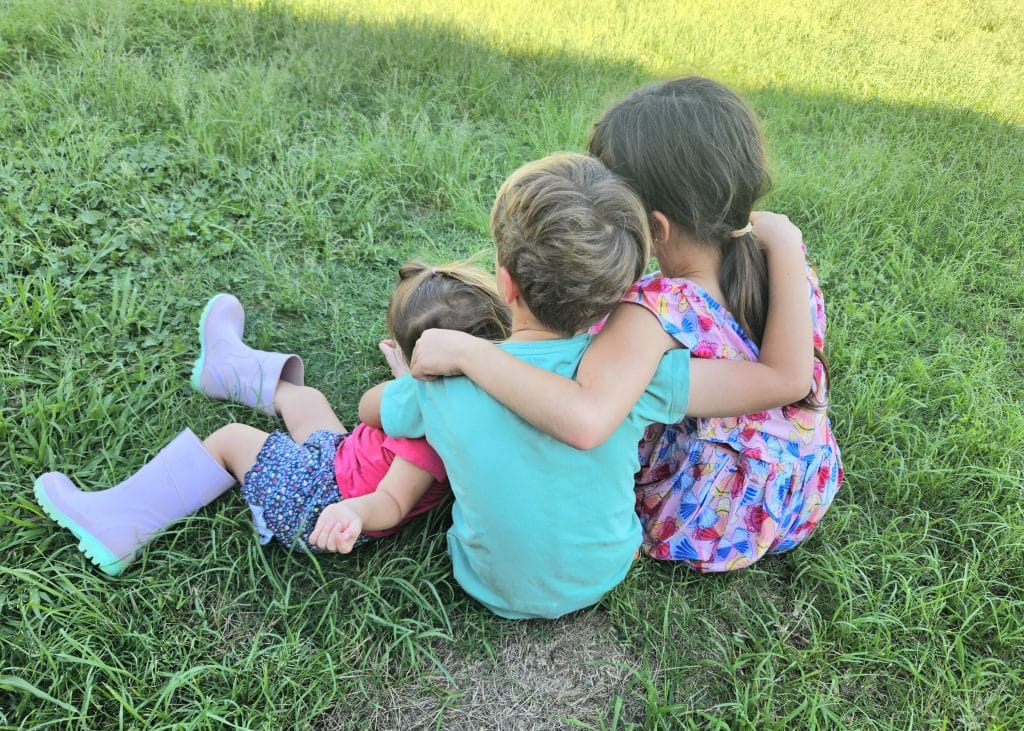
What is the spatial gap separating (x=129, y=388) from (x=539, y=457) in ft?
4.92

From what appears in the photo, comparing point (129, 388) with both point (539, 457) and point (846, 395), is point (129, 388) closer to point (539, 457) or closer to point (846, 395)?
point (539, 457)

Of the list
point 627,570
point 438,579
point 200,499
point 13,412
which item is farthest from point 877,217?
point 13,412

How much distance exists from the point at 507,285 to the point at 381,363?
1197 mm

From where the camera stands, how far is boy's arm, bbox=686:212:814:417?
185 cm

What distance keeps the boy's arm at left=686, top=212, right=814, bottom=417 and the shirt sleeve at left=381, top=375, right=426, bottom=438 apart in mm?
656

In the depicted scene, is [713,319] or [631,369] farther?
[713,319]

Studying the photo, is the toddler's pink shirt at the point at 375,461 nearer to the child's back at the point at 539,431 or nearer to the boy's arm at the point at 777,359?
the child's back at the point at 539,431

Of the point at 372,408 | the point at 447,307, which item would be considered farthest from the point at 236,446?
the point at 447,307

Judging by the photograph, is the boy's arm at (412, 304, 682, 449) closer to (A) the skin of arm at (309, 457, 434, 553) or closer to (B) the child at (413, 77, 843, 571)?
(B) the child at (413, 77, 843, 571)

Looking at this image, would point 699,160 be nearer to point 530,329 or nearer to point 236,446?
point 530,329

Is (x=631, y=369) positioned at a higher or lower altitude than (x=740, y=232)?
lower

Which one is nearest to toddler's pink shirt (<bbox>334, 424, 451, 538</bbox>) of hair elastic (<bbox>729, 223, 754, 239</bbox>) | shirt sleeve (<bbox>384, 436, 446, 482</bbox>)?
shirt sleeve (<bbox>384, 436, 446, 482</bbox>)

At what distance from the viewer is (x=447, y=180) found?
3.73 metres

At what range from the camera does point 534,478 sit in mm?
1703
